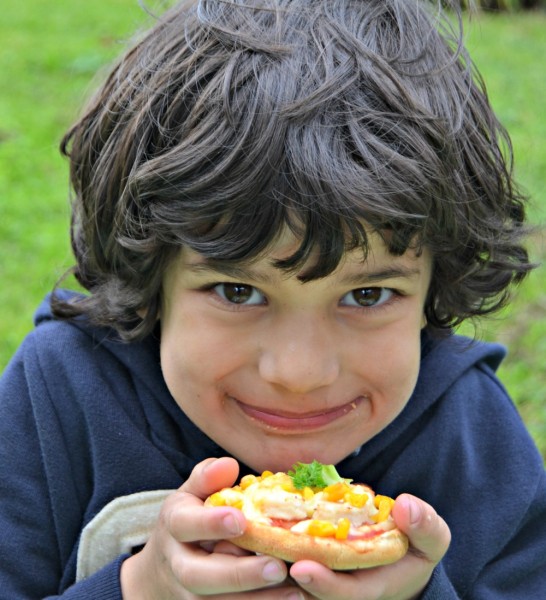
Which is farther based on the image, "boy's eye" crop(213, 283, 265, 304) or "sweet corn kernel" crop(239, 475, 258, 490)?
"boy's eye" crop(213, 283, 265, 304)

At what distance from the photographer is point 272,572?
5.88 feet

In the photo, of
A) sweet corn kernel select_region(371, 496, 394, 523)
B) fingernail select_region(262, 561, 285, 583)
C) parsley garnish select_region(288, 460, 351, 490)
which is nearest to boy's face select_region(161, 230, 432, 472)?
parsley garnish select_region(288, 460, 351, 490)

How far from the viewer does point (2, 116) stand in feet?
21.9

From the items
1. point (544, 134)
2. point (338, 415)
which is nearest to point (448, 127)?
point (338, 415)

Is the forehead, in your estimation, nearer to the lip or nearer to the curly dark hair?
the curly dark hair

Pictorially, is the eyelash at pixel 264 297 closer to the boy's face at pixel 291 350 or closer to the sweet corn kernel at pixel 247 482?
the boy's face at pixel 291 350

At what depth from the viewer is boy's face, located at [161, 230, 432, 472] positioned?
6.58ft

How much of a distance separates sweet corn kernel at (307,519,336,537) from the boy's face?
30 cm

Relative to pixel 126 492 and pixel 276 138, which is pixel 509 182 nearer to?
pixel 276 138

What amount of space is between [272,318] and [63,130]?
470cm

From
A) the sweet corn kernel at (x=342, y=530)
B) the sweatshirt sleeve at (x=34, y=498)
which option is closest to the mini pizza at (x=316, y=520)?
the sweet corn kernel at (x=342, y=530)

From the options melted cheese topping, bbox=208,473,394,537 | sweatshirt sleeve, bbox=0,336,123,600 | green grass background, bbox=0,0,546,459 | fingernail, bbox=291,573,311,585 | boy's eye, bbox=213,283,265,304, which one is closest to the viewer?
fingernail, bbox=291,573,311,585

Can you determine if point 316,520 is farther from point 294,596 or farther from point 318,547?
point 294,596

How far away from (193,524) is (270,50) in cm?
98
